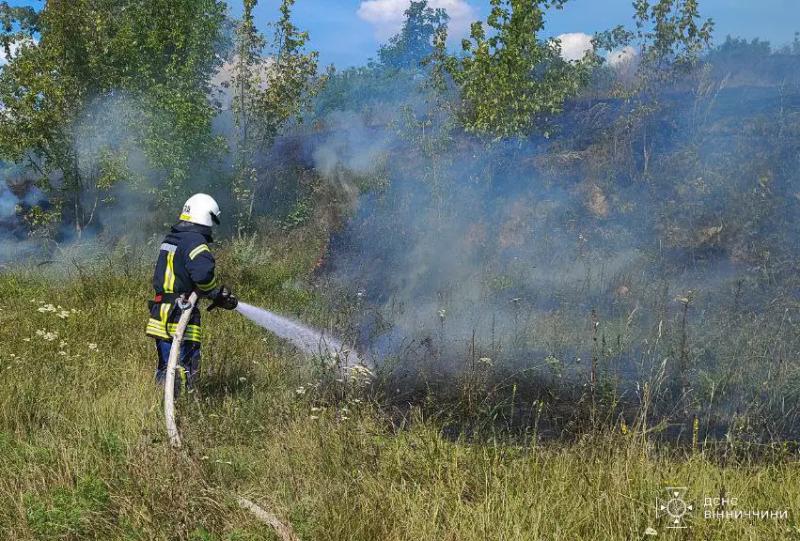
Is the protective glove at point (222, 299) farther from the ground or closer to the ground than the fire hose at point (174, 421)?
farther from the ground

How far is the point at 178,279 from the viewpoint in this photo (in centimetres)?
468

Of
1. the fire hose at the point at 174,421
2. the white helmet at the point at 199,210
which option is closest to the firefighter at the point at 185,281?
the white helmet at the point at 199,210

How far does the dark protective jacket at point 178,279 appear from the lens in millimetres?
4551

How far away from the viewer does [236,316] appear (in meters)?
7.35

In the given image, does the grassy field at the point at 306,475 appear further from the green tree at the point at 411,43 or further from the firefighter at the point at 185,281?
the green tree at the point at 411,43

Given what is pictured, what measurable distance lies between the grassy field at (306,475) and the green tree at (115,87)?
25.6 feet

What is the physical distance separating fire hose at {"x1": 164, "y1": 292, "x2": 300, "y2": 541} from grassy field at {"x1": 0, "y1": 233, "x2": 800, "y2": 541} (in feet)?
0.17

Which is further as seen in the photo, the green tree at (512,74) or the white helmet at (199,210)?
the green tree at (512,74)

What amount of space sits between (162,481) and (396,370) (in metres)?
3.34

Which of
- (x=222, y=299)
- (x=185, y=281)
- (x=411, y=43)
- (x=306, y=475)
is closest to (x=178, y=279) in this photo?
(x=185, y=281)

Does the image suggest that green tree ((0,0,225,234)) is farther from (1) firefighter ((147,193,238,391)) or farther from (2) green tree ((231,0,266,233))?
(1) firefighter ((147,193,238,391))

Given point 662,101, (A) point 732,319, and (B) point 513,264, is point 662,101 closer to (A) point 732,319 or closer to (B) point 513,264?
(B) point 513,264

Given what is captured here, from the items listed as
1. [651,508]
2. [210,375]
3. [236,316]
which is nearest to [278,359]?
[210,375]

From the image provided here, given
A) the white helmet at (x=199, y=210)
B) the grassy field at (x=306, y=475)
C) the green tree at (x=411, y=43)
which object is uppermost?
the green tree at (x=411, y=43)
